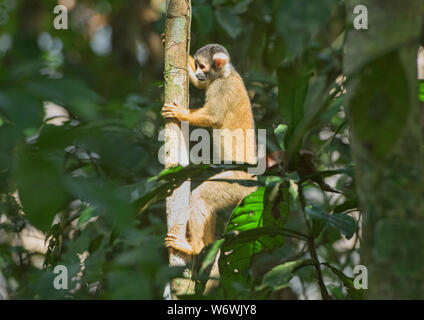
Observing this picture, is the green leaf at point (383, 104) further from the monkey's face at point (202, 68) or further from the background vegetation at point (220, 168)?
the monkey's face at point (202, 68)

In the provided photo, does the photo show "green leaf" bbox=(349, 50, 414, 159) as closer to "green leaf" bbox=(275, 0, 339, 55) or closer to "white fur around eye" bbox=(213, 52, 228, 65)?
"green leaf" bbox=(275, 0, 339, 55)

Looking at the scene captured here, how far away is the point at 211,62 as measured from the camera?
5117 mm

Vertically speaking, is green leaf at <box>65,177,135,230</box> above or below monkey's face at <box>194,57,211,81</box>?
below

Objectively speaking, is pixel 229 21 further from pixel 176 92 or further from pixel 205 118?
pixel 176 92

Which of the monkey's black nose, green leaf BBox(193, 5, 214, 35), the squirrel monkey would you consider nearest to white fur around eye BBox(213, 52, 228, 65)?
the squirrel monkey

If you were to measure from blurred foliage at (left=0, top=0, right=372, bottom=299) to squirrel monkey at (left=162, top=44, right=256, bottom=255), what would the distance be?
190mm

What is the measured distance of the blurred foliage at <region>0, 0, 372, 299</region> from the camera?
1102 mm

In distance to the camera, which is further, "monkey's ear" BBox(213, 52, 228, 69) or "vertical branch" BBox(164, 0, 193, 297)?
"monkey's ear" BBox(213, 52, 228, 69)

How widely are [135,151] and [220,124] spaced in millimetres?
3489

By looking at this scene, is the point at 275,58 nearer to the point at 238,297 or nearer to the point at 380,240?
the point at 238,297

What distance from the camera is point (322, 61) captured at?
3363 millimetres

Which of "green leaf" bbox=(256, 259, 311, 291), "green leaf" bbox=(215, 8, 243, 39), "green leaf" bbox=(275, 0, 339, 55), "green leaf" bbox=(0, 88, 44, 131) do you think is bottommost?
"green leaf" bbox=(256, 259, 311, 291)

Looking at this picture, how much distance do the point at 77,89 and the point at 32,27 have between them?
3147 millimetres
